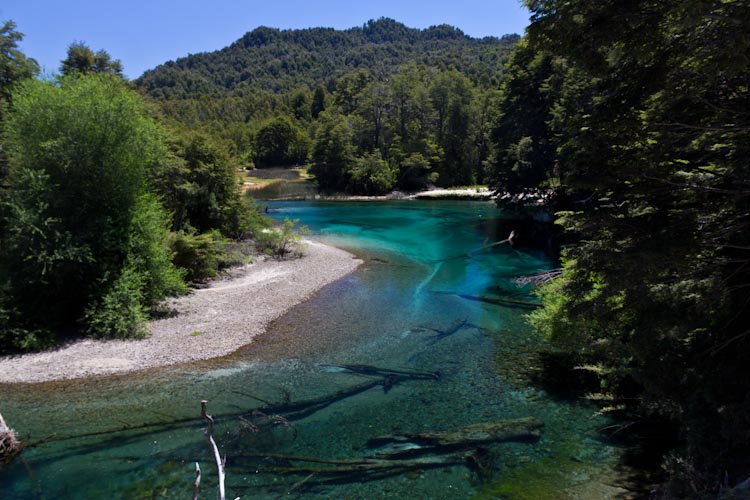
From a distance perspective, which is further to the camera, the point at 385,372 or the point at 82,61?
the point at 82,61

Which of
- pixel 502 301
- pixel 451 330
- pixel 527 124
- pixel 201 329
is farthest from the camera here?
pixel 527 124

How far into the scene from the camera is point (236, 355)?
1557cm

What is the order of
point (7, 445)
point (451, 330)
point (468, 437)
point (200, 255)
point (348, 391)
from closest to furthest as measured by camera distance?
point (7, 445) < point (468, 437) < point (348, 391) < point (451, 330) < point (200, 255)

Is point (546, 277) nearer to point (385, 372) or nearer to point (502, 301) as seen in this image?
point (502, 301)

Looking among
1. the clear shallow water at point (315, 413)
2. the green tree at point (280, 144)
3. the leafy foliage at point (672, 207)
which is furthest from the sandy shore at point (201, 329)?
the green tree at point (280, 144)

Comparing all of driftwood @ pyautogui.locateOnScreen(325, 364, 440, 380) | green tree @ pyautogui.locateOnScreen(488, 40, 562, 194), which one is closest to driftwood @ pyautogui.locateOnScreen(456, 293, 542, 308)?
driftwood @ pyautogui.locateOnScreen(325, 364, 440, 380)

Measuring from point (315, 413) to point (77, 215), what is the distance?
11.2 metres

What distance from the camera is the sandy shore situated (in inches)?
557

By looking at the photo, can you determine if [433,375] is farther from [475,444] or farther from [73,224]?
[73,224]

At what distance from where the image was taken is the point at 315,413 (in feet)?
38.8

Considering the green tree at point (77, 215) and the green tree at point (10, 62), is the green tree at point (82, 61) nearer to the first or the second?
the green tree at point (10, 62)

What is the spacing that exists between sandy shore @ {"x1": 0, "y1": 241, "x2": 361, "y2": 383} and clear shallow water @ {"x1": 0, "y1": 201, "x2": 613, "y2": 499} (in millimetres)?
770

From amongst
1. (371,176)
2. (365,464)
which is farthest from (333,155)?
(365,464)

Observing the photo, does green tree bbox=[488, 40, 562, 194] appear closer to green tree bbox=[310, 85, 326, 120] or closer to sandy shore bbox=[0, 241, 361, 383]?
sandy shore bbox=[0, 241, 361, 383]
